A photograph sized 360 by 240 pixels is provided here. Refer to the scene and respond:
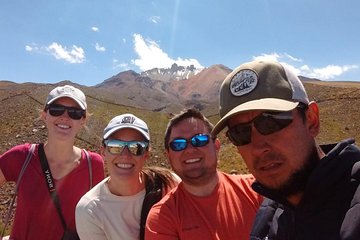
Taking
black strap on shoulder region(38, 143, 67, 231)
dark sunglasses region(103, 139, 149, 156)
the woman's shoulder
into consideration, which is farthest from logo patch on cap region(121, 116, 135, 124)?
the woman's shoulder

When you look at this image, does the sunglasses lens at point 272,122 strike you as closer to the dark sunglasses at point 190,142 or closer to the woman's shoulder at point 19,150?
the dark sunglasses at point 190,142

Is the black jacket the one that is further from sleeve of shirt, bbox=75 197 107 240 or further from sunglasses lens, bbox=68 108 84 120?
sunglasses lens, bbox=68 108 84 120

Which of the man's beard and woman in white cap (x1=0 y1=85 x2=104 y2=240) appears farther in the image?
woman in white cap (x1=0 y1=85 x2=104 y2=240)

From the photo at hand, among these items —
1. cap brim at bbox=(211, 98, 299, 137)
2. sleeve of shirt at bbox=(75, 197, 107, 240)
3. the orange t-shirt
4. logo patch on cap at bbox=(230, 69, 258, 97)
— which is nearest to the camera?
cap brim at bbox=(211, 98, 299, 137)

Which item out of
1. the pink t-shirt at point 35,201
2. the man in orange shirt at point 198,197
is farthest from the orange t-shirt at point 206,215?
the pink t-shirt at point 35,201

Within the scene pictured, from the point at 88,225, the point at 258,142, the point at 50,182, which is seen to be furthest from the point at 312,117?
the point at 50,182

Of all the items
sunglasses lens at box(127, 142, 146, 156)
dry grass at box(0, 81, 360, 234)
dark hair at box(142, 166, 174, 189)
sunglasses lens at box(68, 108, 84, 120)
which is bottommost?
dark hair at box(142, 166, 174, 189)

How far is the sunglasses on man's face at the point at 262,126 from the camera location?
2150 mm

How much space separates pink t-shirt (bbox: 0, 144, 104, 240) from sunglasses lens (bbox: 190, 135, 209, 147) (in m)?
1.63

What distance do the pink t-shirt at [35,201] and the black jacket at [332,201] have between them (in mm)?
2928

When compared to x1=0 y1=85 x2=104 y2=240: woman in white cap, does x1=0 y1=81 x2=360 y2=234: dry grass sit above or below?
above

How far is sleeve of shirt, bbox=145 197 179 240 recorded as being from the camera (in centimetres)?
330

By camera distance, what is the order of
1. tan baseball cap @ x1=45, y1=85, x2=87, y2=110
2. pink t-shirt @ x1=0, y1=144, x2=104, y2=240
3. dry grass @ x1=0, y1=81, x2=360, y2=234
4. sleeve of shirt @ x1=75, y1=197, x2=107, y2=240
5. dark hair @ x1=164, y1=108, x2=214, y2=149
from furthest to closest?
dry grass @ x1=0, y1=81, x2=360, y2=234 < tan baseball cap @ x1=45, y1=85, x2=87, y2=110 < pink t-shirt @ x1=0, y1=144, x2=104, y2=240 < dark hair @ x1=164, y1=108, x2=214, y2=149 < sleeve of shirt @ x1=75, y1=197, x2=107, y2=240

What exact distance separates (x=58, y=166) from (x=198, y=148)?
1854 millimetres
